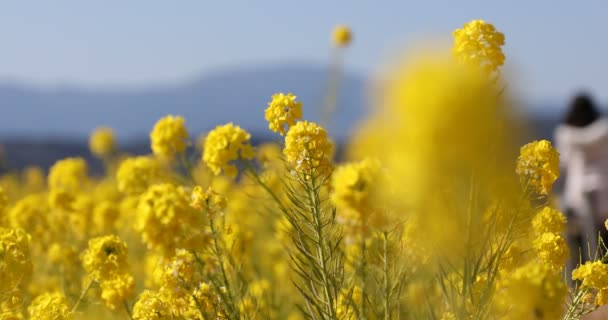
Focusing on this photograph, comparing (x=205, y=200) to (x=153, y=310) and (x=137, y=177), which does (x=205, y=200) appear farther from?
(x=137, y=177)

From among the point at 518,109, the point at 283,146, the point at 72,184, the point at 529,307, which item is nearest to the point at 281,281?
the point at 72,184

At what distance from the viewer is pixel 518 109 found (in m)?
1.26

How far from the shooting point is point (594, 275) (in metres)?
2.53

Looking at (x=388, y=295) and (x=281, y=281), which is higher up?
(x=281, y=281)

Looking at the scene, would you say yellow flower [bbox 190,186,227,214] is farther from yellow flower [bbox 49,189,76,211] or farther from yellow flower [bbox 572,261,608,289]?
yellow flower [bbox 49,189,76,211]

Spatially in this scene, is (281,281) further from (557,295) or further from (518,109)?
(518,109)

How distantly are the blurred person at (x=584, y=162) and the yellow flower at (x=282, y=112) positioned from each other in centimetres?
607

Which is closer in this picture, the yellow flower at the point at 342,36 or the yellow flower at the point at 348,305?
the yellow flower at the point at 348,305

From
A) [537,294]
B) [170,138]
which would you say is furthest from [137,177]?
[537,294]

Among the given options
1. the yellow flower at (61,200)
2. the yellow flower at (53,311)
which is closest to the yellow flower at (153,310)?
the yellow flower at (53,311)

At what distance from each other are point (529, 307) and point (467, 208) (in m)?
0.31

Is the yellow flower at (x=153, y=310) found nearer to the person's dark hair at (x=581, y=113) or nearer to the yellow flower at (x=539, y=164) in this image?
the yellow flower at (x=539, y=164)

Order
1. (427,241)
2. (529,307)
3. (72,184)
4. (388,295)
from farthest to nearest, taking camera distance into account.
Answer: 1. (72,184)
2. (388,295)
3. (529,307)
4. (427,241)

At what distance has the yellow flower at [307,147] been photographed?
8.29 ft
